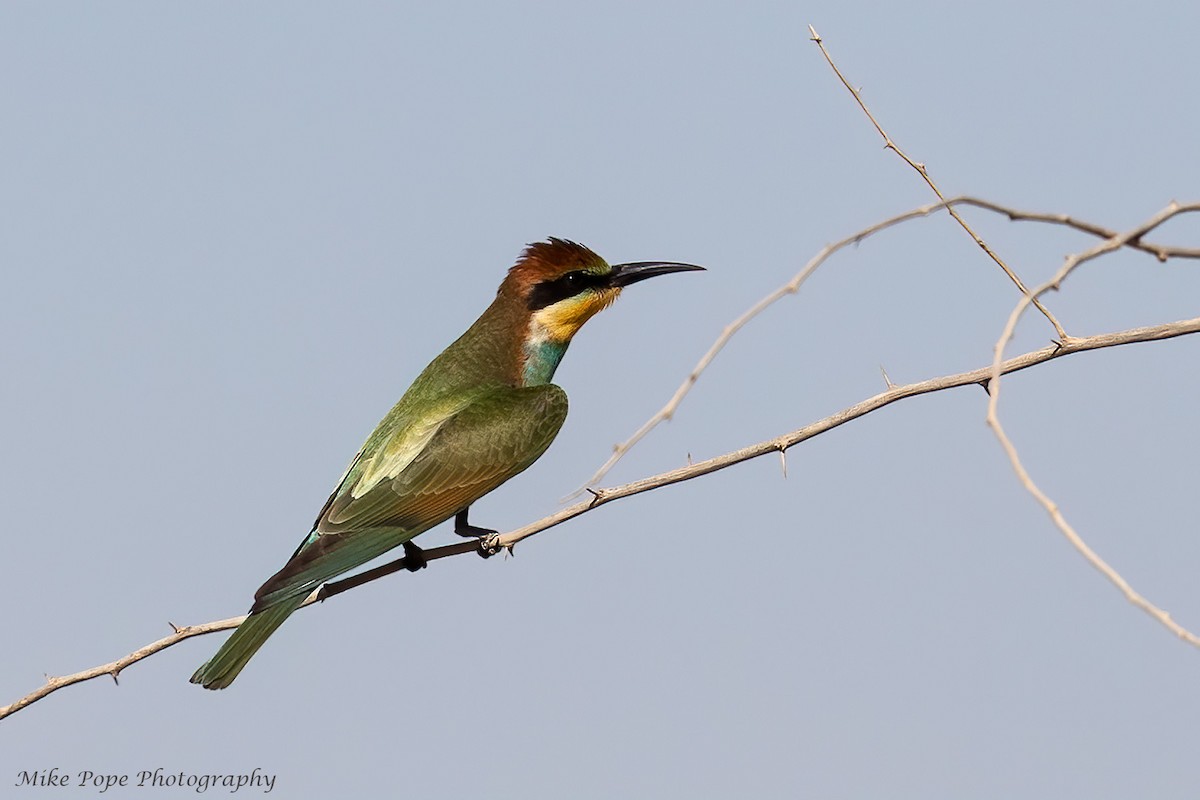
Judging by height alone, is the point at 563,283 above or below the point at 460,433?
above

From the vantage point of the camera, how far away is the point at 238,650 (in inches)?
154

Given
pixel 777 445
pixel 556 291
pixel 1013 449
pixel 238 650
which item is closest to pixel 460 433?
pixel 556 291

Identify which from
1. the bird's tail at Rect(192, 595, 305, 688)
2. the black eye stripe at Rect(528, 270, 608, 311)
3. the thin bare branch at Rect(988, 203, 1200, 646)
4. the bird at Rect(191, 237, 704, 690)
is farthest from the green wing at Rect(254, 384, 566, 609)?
the thin bare branch at Rect(988, 203, 1200, 646)

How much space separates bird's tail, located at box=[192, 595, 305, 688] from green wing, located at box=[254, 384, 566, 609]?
0.16m

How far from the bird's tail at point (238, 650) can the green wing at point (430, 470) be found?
0.16m

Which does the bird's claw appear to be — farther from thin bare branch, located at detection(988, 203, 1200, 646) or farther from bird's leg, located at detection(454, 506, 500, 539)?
thin bare branch, located at detection(988, 203, 1200, 646)

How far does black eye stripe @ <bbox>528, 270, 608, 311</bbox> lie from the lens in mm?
5160

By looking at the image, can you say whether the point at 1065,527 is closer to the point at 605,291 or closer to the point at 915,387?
the point at 915,387

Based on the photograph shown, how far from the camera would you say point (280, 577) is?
13.2 feet

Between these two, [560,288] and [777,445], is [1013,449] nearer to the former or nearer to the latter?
[777,445]

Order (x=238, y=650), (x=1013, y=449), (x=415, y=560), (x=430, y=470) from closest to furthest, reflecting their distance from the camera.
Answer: (x=1013, y=449)
(x=238, y=650)
(x=415, y=560)
(x=430, y=470)

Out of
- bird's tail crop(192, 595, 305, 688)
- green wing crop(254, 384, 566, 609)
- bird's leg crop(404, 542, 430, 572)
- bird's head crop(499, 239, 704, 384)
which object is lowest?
bird's tail crop(192, 595, 305, 688)

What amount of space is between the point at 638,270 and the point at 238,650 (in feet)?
7.09

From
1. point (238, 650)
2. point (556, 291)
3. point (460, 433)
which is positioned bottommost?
point (238, 650)
